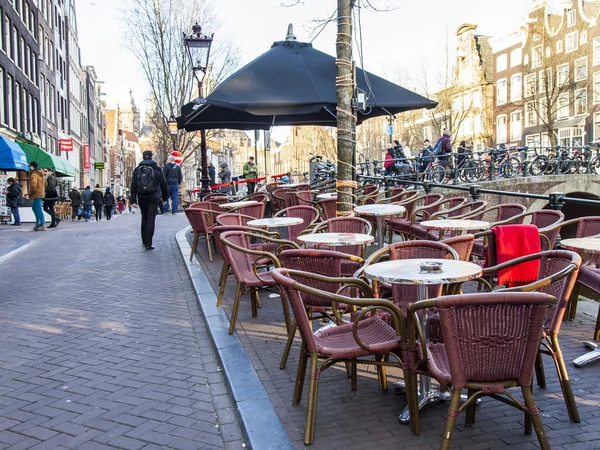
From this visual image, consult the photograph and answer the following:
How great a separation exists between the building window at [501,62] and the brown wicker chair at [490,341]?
1811 inches

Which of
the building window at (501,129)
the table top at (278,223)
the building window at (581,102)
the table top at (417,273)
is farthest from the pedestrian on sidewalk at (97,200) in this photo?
the building window at (501,129)

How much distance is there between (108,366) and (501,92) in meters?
45.8

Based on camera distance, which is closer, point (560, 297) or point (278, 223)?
point (560, 297)

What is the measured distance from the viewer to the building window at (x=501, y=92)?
4464 cm

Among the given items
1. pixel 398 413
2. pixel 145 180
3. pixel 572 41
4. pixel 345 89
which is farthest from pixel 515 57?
pixel 398 413

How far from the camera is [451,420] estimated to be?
2.56 m

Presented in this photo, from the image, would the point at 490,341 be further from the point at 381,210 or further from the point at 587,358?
the point at 381,210

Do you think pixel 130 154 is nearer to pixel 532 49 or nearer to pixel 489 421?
pixel 532 49

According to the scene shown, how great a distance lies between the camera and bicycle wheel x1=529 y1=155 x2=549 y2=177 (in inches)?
858

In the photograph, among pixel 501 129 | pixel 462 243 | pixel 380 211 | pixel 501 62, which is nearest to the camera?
pixel 462 243

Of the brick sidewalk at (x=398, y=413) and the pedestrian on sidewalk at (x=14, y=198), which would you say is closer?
the brick sidewalk at (x=398, y=413)

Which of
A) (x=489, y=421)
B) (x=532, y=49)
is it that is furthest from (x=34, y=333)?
(x=532, y=49)

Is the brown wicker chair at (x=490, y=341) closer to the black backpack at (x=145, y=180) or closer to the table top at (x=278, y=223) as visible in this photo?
the table top at (x=278, y=223)

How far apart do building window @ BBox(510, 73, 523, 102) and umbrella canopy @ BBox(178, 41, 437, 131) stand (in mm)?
37397
